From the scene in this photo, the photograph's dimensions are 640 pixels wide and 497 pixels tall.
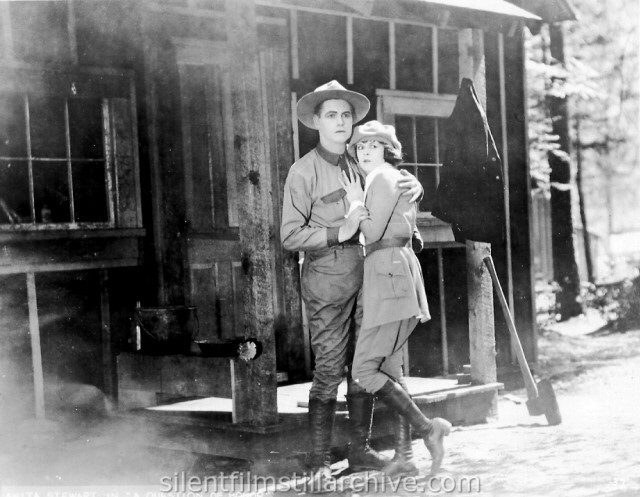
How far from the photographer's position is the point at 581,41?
18484 millimetres

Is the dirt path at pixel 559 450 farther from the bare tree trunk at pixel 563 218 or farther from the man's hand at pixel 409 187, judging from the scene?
the bare tree trunk at pixel 563 218

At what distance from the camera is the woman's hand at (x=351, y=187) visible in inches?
227

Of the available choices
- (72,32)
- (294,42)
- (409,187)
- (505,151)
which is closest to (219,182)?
(294,42)

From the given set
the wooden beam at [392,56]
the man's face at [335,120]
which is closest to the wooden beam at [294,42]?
the wooden beam at [392,56]

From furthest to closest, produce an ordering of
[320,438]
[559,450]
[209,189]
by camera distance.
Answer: [209,189] < [559,450] < [320,438]

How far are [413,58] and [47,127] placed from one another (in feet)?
12.6

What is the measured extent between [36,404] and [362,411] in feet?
8.42

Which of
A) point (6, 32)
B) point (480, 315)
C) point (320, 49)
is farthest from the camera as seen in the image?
point (320, 49)

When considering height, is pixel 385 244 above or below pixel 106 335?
above

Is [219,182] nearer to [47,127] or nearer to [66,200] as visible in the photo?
[66,200]

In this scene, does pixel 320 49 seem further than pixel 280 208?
Yes

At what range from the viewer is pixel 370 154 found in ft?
18.7

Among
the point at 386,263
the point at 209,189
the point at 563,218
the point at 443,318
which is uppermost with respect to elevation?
the point at 209,189

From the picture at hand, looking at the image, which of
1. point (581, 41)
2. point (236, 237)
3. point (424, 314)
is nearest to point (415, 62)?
point (236, 237)
